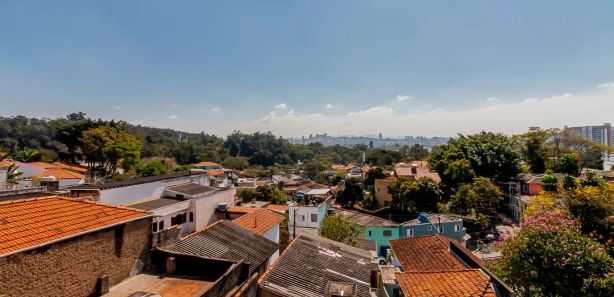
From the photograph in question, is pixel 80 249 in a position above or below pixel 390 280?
above

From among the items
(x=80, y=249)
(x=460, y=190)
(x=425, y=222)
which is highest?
(x=80, y=249)

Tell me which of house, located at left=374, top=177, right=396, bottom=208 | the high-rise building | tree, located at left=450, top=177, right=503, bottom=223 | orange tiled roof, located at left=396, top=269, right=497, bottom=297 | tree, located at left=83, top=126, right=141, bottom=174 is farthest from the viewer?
the high-rise building

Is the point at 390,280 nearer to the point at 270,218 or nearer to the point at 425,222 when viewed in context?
the point at 270,218

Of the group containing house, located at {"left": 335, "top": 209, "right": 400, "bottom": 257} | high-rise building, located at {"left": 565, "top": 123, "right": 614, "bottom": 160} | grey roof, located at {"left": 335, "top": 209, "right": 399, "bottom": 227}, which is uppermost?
high-rise building, located at {"left": 565, "top": 123, "right": 614, "bottom": 160}

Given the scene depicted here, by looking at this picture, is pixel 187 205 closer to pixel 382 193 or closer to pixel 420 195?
pixel 420 195

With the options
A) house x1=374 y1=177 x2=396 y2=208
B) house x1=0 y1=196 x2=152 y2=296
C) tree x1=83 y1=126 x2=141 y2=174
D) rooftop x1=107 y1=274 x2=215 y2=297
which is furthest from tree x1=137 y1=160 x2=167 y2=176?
rooftop x1=107 y1=274 x2=215 y2=297

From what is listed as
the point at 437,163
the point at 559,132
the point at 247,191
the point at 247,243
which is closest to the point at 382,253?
the point at 437,163

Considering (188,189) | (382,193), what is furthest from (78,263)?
(382,193)

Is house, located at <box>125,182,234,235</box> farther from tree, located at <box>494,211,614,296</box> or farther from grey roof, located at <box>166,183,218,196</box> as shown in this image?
tree, located at <box>494,211,614,296</box>
